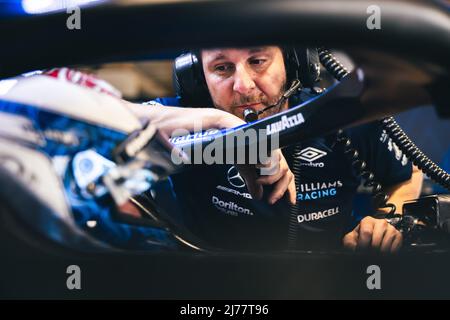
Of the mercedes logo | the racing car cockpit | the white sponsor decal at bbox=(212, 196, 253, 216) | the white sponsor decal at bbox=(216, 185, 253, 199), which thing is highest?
the mercedes logo

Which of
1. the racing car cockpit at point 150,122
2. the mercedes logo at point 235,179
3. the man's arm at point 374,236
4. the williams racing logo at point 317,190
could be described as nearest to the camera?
the racing car cockpit at point 150,122

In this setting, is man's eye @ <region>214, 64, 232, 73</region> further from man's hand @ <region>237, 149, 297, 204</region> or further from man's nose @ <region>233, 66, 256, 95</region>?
man's hand @ <region>237, 149, 297, 204</region>

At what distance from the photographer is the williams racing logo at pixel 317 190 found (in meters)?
1.34

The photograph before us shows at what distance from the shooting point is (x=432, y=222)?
88 centimetres

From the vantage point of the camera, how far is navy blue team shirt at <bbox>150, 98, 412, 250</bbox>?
124cm

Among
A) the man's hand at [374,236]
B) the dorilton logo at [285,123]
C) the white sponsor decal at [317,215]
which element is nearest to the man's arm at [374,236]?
the man's hand at [374,236]

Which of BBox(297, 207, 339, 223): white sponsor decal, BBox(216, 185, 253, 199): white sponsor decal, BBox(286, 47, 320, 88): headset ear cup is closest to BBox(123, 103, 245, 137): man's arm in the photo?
BBox(286, 47, 320, 88): headset ear cup

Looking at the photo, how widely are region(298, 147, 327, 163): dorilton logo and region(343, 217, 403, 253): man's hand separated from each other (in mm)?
241

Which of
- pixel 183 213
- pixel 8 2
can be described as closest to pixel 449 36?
pixel 8 2

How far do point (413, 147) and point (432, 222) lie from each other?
0.32 meters

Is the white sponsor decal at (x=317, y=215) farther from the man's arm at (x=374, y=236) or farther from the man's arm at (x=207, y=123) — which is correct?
the man's arm at (x=207, y=123)

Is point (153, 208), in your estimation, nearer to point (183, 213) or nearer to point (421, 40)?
point (183, 213)

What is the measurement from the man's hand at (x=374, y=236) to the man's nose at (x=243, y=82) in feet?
1.20

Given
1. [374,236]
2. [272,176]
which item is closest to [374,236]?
[374,236]
